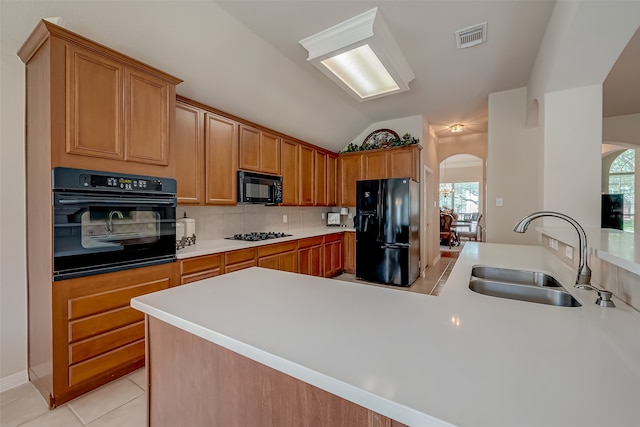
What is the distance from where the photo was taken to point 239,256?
9.57 ft

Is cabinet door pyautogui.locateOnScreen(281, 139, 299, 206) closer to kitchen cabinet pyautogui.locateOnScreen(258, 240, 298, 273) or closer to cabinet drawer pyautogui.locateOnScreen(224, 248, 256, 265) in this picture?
kitchen cabinet pyautogui.locateOnScreen(258, 240, 298, 273)

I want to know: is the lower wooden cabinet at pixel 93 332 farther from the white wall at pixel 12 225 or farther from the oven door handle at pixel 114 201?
the oven door handle at pixel 114 201

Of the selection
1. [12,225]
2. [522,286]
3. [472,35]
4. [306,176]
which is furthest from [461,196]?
[12,225]

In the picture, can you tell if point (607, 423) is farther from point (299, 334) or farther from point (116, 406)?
point (116, 406)

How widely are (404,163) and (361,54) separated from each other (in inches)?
93.6

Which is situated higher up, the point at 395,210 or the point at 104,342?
the point at 395,210

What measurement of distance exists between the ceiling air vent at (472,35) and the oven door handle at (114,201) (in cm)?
305

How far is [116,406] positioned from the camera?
1736mm

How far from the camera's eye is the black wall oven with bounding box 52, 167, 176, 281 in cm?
169

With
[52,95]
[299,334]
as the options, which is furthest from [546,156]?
[52,95]

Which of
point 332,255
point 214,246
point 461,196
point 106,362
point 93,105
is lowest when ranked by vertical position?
point 106,362

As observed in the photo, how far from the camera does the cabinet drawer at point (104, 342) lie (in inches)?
69.3

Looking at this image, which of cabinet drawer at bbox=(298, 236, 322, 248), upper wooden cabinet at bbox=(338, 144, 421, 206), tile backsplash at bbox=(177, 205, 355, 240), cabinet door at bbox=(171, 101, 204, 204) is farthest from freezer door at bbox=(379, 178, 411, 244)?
cabinet door at bbox=(171, 101, 204, 204)

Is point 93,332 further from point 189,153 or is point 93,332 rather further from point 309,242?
point 309,242
